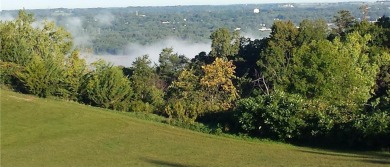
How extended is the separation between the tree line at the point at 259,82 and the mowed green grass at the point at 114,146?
236 centimetres

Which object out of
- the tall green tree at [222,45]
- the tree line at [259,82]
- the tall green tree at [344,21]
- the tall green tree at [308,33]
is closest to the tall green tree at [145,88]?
the tree line at [259,82]

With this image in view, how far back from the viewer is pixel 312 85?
121 ft

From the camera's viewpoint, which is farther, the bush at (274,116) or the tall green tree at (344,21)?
the tall green tree at (344,21)

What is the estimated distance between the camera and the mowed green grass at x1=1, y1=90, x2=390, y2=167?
64.5 feet

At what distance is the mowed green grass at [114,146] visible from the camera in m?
19.7

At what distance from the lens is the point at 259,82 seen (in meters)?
49.6

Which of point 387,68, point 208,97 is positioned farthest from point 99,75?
point 387,68

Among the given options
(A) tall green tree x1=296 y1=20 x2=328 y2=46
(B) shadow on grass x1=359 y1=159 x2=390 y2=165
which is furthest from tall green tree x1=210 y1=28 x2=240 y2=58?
(B) shadow on grass x1=359 y1=159 x2=390 y2=165

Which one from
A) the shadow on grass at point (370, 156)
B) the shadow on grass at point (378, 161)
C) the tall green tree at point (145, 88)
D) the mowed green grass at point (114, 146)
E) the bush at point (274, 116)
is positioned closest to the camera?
the mowed green grass at point (114, 146)

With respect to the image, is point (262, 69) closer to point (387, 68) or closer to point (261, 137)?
point (387, 68)

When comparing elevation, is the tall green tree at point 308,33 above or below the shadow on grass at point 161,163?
above

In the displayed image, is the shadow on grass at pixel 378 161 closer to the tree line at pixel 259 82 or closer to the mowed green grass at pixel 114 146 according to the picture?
the mowed green grass at pixel 114 146

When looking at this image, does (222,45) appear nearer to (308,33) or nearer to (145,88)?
(308,33)

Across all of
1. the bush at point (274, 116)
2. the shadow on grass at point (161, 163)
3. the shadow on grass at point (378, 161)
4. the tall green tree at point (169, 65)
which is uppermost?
the shadow on grass at point (161, 163)
